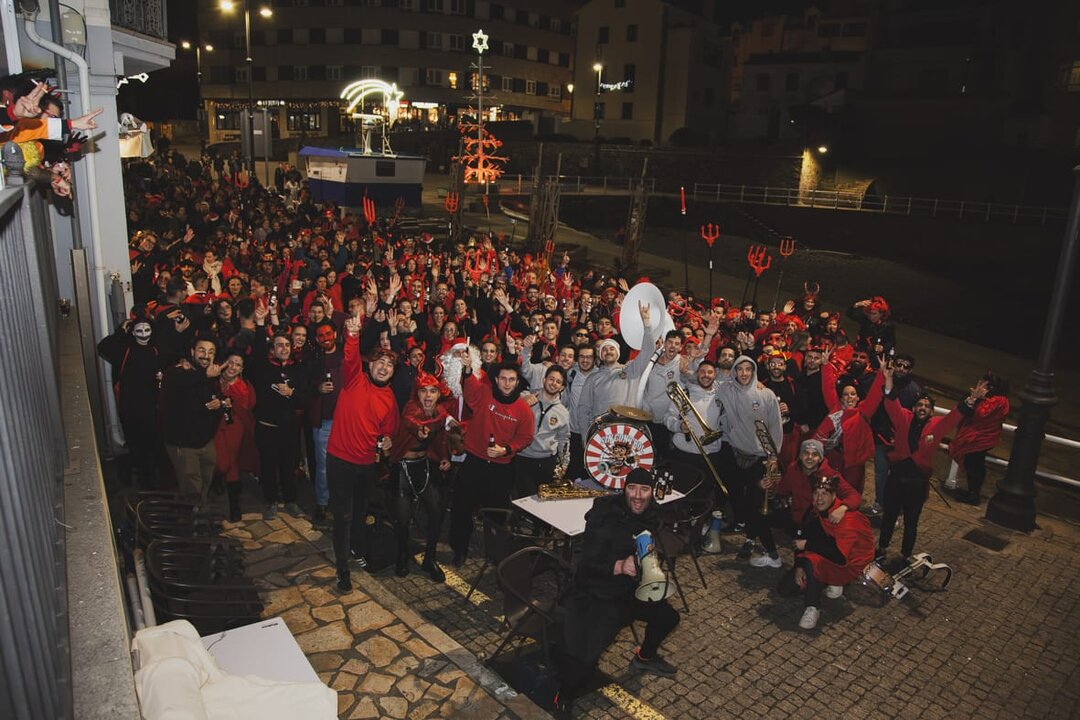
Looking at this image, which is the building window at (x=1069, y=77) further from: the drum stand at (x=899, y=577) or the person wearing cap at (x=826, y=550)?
the person wearing cap at (x=826, y=550)

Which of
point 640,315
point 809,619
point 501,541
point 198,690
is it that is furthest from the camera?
point 640,315

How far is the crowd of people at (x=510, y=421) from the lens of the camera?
262 inches

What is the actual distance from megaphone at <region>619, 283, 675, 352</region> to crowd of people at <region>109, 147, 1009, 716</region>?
63 mm

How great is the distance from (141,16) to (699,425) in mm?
9089

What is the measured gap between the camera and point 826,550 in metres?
6.78

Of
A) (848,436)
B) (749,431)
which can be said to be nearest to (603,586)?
(749,431)

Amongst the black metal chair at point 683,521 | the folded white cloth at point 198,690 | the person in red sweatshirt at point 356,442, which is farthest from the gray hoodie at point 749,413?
the folded white cloth at point 198,690

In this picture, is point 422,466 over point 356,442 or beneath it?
beneath

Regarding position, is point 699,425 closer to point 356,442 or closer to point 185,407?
point 356,442

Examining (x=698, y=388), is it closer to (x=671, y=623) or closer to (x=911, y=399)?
(x=911, y=399)

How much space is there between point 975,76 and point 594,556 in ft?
→ 171

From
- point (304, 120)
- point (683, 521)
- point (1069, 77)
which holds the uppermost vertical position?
point (1069, 77)

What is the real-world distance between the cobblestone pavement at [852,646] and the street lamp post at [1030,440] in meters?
1.00

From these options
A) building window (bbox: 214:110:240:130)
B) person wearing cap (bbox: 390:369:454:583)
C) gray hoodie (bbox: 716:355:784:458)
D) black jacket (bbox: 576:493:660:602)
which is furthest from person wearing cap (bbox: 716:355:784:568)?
building window (bbox: 214:110:240:130)
